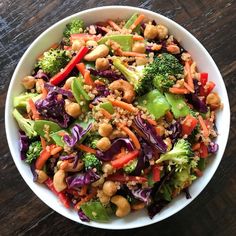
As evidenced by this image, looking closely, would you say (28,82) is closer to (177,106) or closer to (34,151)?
(34,151)

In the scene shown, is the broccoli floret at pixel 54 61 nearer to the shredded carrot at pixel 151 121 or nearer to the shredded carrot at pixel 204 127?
the shredded carrot at pixel 151 121

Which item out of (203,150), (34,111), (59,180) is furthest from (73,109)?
(203,150)

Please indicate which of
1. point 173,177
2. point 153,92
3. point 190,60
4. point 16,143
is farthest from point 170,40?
point 16,143

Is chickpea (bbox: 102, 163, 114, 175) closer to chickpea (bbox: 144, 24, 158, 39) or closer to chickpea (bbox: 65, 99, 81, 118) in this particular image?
chickpea (bbox: 65, 99, 81, 118)

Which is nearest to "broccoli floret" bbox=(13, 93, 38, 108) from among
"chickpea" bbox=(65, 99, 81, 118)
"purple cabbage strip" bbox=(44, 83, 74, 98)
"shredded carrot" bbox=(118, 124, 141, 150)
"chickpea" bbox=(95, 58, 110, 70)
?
"purple cabbage strip" bbox=(44, 83, 74, 98)

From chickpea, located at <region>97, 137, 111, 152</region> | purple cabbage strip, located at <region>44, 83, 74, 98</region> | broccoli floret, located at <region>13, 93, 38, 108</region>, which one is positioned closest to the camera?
chickpea, located at <region>97, 137, 111, 152</region>

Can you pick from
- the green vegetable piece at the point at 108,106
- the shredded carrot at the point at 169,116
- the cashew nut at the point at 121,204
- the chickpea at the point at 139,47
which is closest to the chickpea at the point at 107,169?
the cashew nut at the point at 121,204
